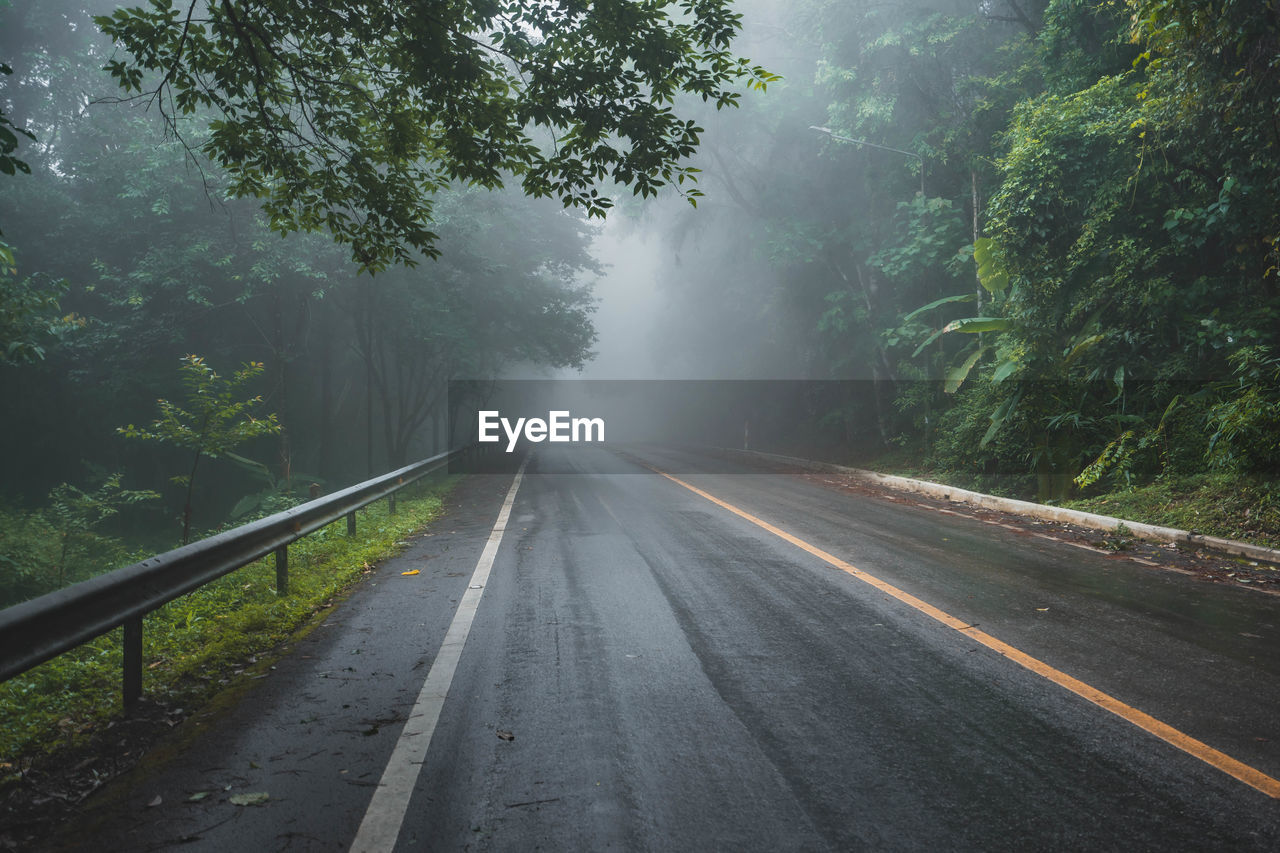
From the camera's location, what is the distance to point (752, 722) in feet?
12.5

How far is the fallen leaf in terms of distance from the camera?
313cm

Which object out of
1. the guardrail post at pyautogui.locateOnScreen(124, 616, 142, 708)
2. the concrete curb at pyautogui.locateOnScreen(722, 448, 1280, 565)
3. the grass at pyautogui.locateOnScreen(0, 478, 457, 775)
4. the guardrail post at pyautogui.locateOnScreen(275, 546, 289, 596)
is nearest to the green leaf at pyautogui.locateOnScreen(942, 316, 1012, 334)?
the concrete curb at pyautogui.locateOnScreen(722, 448, 1280, 565)

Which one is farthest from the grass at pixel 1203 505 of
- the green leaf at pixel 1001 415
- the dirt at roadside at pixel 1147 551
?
the green leaf at pixel 1001 415

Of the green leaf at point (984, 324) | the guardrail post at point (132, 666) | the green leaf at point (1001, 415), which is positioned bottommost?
the guardrail post at point (132, 666)

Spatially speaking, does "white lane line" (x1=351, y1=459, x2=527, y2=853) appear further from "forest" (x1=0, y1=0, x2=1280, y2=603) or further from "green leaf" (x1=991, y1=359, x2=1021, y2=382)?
"green leaf" (x1=991, y1=359, x2=1021, y2=382)

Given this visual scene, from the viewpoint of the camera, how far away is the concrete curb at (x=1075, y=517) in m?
7.98

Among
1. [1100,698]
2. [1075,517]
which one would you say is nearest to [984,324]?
[1075,517]

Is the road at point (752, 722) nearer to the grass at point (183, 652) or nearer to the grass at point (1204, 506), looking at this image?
the grass at point (183, 652)

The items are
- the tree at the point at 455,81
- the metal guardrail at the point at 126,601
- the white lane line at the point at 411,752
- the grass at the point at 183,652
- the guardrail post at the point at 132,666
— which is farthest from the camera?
the tree at the point at 455,81

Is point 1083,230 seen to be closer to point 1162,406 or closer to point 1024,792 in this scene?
point 1162,406

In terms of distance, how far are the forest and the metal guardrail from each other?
7.43 ft

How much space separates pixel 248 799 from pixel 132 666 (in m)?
1.61

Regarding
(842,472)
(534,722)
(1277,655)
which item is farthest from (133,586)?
(842,472)

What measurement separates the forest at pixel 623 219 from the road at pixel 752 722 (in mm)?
3185
